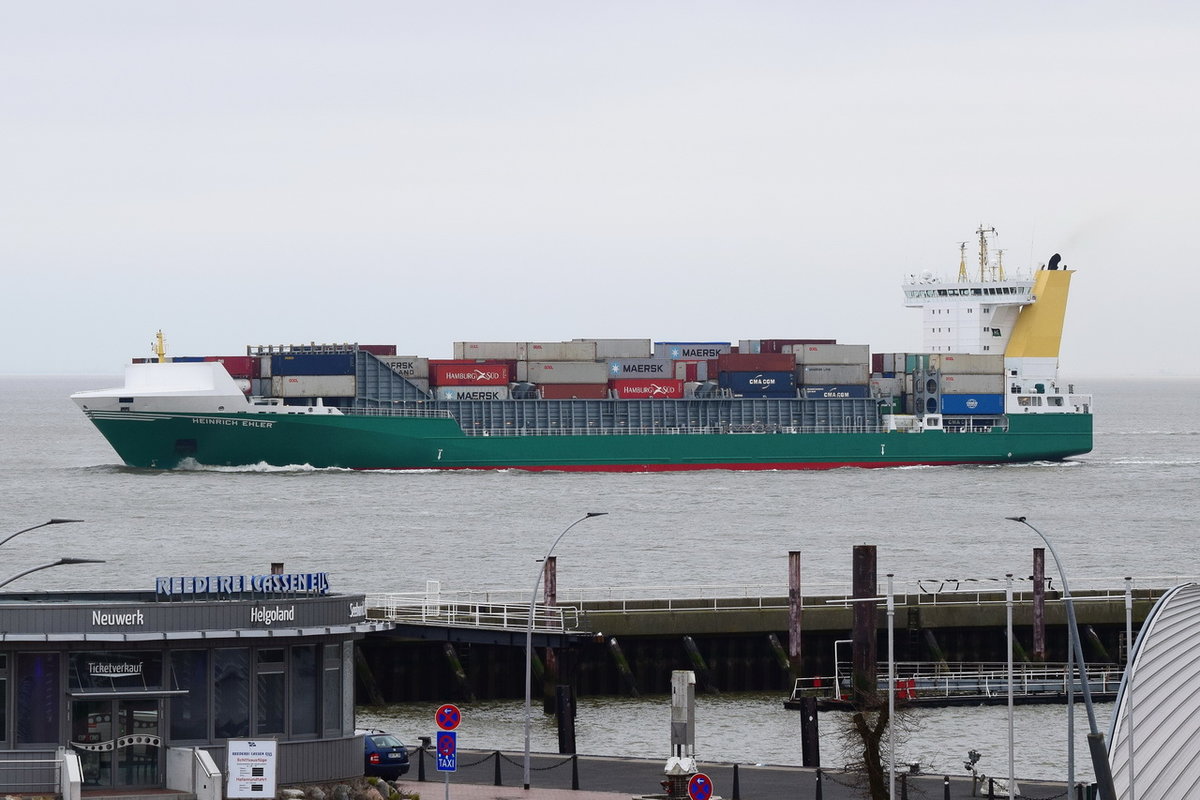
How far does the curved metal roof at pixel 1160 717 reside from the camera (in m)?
20.1

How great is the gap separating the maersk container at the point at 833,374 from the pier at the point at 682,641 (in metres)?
56.1

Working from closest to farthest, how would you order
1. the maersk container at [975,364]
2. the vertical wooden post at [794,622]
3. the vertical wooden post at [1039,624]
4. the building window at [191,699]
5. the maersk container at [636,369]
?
the building window at [191,699] → the vertical wooden post at [794,622] → the vertical wooden post at [1039,624] → the maersk container at [636,369] → the maersk container at [975,364]

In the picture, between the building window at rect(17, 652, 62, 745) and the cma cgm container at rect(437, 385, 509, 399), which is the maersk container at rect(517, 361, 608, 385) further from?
the building window at rect(17, 652, 62, 745)

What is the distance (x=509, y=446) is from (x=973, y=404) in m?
24.9

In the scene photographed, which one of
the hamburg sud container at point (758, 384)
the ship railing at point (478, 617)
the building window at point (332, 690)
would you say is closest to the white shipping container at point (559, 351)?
the hamburg sud container at point (758, 384)

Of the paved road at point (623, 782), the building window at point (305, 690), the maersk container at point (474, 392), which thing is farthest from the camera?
the maersk container at point (474, 392)

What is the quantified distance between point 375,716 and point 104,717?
1270 cm

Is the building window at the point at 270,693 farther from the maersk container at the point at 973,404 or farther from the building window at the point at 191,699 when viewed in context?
the maersk container at the point at 973,404

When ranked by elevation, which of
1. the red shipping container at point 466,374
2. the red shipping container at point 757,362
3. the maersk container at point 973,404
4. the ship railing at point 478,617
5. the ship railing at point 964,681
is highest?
the red shipping container at point 757,362

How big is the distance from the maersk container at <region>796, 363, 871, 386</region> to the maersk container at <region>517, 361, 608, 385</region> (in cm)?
1064

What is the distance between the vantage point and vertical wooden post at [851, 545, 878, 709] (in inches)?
1350

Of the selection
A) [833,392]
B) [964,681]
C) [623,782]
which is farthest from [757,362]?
[623,782]

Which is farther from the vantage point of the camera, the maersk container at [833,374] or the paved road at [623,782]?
the maersk container at [833,374]

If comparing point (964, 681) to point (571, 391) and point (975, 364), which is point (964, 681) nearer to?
point (571, 391)
